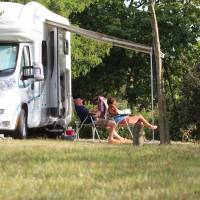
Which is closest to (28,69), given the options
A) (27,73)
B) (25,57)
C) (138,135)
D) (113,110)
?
(27,73)

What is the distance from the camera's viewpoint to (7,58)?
1509 cm

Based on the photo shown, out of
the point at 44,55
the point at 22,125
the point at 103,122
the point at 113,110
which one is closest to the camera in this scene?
the point at 22,125

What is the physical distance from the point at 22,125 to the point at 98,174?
7925 millimetres

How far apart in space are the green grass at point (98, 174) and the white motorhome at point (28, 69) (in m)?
4.75

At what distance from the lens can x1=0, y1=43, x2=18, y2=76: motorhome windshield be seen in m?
14.8

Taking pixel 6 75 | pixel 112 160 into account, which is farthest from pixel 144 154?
pixel 6 75

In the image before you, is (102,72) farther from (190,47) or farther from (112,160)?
(112,160)

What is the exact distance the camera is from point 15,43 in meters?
15.3

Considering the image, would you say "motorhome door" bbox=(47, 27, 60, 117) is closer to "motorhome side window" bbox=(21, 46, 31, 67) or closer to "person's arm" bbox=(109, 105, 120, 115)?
"motorhome side window" bbox=(21, 46, 31, 67)

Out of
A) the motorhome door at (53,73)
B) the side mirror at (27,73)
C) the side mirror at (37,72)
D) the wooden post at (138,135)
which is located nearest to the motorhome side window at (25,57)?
the side mirror at (27,73)

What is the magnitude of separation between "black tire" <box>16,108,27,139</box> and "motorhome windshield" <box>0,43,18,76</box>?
3.30 ft

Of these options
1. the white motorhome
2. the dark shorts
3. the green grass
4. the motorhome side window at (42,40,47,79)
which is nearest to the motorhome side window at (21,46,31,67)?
the white motorhome

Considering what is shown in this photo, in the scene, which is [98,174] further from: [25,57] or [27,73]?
[25,57]

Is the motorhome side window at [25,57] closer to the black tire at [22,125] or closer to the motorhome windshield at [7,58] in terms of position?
the motorhome windshield at [7,58]
